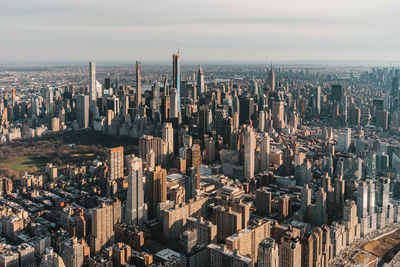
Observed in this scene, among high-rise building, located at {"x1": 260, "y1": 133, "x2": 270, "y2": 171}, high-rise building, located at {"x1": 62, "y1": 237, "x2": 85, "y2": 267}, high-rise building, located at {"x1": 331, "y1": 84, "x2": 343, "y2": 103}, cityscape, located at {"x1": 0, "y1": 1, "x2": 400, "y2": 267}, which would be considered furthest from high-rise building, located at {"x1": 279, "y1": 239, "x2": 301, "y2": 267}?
high-rise building, located at {"x1": 331, "y1": 84, "x2": 343, "y2": 103}

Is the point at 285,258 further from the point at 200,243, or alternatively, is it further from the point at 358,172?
the point at 358,172

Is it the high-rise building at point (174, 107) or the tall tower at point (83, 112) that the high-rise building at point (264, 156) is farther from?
the tall tower at point (83, 112)

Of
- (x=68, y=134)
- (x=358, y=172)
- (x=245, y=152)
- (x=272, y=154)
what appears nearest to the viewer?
(x=358, y=172)

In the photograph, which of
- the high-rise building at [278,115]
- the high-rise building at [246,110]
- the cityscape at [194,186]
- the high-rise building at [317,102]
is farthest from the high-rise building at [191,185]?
the high-rise building at [317,102]

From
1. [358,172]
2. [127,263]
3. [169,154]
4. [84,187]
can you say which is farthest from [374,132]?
[127,263]

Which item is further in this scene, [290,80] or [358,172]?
[290,80]
